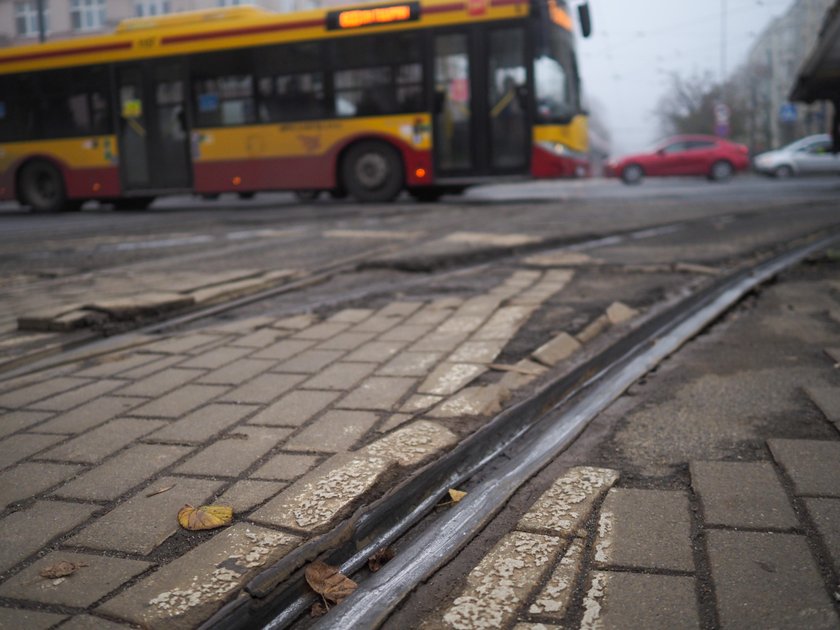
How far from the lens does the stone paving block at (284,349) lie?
147 inches

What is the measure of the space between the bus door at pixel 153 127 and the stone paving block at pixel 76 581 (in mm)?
14850

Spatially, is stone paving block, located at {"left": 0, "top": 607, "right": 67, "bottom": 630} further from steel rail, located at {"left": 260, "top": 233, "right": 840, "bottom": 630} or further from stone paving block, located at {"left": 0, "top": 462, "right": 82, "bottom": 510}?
stone paving block, located at {"left": 0, "top": 462, "right": 82, "bottom": 510}

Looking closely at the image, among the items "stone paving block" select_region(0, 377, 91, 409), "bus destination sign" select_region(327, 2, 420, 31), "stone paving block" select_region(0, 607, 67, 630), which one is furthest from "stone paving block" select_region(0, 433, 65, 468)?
"bus destination sign" select_region(327, 2, 420, 31)

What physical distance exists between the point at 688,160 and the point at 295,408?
26773 millimetres

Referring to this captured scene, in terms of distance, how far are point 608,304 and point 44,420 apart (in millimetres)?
3075

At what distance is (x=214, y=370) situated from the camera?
11.5ft

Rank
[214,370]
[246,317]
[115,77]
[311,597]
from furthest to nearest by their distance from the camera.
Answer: [115,77], [246,317], [214,370], [311,597]

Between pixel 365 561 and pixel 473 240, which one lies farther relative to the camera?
pixel 473 240

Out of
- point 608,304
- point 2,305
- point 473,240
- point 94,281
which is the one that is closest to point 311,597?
point 608,304

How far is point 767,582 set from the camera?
1.72 m

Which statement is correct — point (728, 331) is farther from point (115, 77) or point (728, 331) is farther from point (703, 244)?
point (115, 77)

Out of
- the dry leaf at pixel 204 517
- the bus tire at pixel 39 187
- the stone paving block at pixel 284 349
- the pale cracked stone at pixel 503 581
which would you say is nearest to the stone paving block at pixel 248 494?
the dry leaf at pixel 204 517

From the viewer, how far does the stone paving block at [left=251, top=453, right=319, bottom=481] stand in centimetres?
230

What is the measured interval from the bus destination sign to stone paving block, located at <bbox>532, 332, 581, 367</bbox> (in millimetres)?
11643
